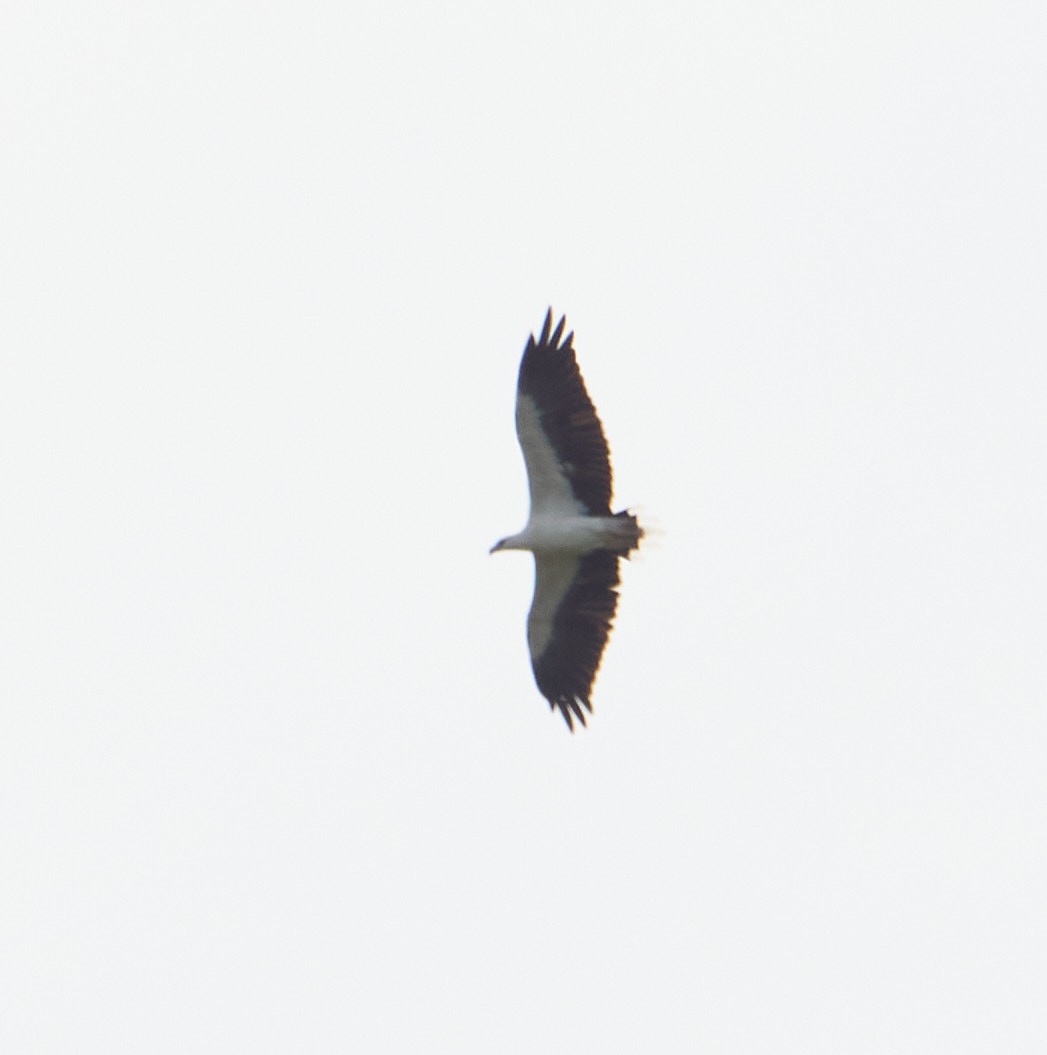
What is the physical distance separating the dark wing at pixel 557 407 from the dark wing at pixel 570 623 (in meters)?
1.05

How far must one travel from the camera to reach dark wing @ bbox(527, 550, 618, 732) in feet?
76.6

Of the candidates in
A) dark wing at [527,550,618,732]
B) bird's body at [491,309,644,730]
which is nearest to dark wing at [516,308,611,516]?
bird's body at [491,309,644,730]

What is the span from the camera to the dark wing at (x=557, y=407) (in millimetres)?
22609

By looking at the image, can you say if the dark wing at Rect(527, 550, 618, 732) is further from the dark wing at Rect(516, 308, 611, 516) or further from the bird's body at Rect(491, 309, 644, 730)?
the dark wing at Rect(516, 308, 611, 516)

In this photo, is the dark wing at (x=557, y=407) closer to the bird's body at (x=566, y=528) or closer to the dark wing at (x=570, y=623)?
the bird's body at (x=566, y=528)

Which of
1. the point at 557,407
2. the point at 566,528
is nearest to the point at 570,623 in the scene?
the point at 566,528

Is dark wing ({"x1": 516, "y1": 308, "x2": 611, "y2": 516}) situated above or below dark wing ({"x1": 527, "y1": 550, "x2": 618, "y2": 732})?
above

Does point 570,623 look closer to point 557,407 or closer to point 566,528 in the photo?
point 566,528

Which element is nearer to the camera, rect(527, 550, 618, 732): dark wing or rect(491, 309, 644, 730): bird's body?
rect(491, 309, 644, 730): bird's body

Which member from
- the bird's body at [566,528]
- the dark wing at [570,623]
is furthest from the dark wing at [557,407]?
the dark wing at [570,623]

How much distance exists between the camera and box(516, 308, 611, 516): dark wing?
2261cm

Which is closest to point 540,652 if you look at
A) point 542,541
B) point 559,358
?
point 542,541

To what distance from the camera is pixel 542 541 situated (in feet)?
76.0

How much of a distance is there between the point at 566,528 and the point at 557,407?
114cm
